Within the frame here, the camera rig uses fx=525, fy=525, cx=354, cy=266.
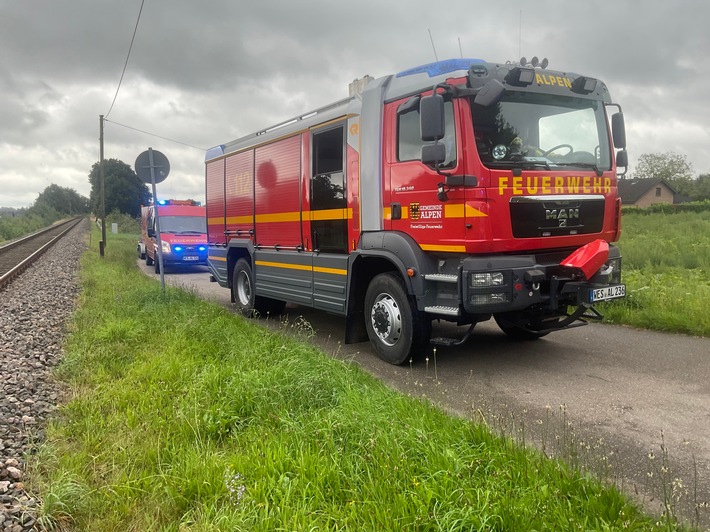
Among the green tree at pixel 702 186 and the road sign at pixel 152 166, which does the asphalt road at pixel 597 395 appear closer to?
the road sign at pixel 152 166

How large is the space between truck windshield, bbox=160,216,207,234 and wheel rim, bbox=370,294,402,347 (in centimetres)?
1401

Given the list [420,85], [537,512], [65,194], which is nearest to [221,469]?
[537,512]

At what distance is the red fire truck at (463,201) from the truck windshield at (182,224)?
41.9ft

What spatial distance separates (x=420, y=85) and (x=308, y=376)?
3.08 metres

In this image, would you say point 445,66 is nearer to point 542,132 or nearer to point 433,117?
point 433,117

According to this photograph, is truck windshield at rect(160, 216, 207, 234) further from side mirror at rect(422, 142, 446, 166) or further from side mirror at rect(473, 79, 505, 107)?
side mirror at rect(473, 79, 505, 107)

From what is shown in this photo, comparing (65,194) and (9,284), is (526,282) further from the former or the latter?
(65,194)

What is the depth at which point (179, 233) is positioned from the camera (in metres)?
18.2

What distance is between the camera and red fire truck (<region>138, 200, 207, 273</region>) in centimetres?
1775

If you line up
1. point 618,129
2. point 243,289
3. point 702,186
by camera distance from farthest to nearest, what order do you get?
point 702,186 → point 243,289 → point 618,129

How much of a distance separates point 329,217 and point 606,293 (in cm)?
327

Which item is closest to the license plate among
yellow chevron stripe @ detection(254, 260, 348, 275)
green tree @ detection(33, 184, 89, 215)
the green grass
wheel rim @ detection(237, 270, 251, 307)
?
the green grass

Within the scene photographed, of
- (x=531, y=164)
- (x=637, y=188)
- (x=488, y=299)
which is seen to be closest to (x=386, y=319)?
(x=488, y=299)

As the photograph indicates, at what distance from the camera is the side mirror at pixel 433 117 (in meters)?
4.73
